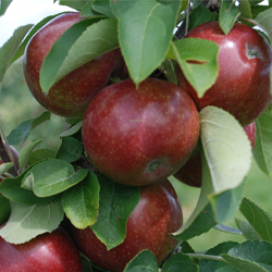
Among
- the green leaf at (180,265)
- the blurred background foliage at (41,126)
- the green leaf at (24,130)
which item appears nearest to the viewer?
the green leaf at (180,265)

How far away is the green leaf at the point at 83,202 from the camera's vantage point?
2.03 ft

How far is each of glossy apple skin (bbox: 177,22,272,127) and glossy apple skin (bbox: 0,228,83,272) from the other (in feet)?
1.33

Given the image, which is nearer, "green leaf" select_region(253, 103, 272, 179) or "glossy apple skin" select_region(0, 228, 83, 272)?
"glossy apple skin" select_region(0, 228, 83, 272)

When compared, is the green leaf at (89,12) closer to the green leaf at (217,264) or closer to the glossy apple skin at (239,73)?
the glossy apple skin at (239,73)

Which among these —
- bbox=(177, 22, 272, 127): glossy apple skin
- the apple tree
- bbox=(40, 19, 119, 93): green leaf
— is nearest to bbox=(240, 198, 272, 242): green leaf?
the apple tree

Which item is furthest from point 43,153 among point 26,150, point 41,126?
point 41,126

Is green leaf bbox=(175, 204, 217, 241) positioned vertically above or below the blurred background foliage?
above

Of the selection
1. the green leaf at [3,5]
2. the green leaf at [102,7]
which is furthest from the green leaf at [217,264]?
the green leaf at [3,5]

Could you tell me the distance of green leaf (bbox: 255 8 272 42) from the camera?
2.21 feet

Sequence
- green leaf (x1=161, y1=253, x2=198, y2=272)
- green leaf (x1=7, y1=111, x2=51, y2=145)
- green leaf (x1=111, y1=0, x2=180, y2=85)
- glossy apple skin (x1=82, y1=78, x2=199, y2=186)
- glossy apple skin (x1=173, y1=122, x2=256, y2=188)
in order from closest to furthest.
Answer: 1. green leaf (x1=111, y1=0, x2=180, y2=85)
2. glossy apple skin (x1=82, y1=78, x2=199, y2=186)
3. green leaf (x1=161, y1=253, x2=198, y2=272)
4. glossy apple skin (x1=173, y1=122, x2=256, y2=188)
5. green leaf (x1=7, y1=111, x2=51, y2=145)

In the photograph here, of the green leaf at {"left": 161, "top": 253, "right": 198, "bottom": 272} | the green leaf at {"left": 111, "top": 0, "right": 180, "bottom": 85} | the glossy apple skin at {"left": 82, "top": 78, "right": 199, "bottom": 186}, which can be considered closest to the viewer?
the green leaf at {"left": 111, "top": 0, "right": 180, "bottom": 85}

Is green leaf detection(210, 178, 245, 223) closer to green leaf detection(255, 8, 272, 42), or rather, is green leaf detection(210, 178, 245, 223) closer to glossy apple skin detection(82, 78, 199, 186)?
glossy apple skin detection(82, 78, 199, 186)

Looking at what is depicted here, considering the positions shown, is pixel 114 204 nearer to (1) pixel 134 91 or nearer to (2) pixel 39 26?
(1) pixel 134 91

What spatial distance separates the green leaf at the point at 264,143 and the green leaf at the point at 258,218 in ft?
0.32
